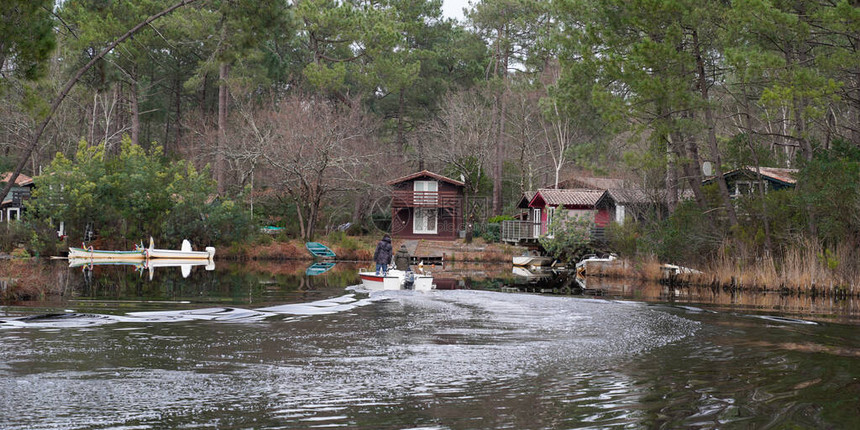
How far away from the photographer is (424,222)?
65562 mm

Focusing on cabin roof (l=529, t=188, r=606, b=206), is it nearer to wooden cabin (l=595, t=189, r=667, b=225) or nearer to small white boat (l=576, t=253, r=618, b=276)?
wooden cabin (l=595, t=189, r=667, b=225)

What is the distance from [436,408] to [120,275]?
91.8 feet

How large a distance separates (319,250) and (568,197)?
18.8 metres

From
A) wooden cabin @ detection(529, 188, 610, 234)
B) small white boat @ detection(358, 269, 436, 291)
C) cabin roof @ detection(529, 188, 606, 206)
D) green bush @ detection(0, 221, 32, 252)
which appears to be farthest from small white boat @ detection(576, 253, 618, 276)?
green bush @ detection(0, 221, 32, 252)

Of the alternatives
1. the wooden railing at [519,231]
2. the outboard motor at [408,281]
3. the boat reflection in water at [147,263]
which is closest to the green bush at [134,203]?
the boat reflection in water at [147,263]

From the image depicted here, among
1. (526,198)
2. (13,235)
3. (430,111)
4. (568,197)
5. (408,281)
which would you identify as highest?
(430,111)

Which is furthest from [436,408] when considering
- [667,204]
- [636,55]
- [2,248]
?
[2,248]

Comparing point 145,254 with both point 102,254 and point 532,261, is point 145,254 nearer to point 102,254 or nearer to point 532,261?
point 102,254

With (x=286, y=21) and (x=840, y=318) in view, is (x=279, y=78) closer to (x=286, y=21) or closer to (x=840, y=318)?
(x=286, y=21)

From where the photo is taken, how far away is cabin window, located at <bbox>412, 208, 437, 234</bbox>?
6506 centimetres

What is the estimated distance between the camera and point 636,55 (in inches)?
1199

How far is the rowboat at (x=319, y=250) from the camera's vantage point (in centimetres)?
5069

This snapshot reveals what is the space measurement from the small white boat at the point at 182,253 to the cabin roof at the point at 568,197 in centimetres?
2295

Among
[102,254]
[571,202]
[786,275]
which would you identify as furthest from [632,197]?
[102,254]
